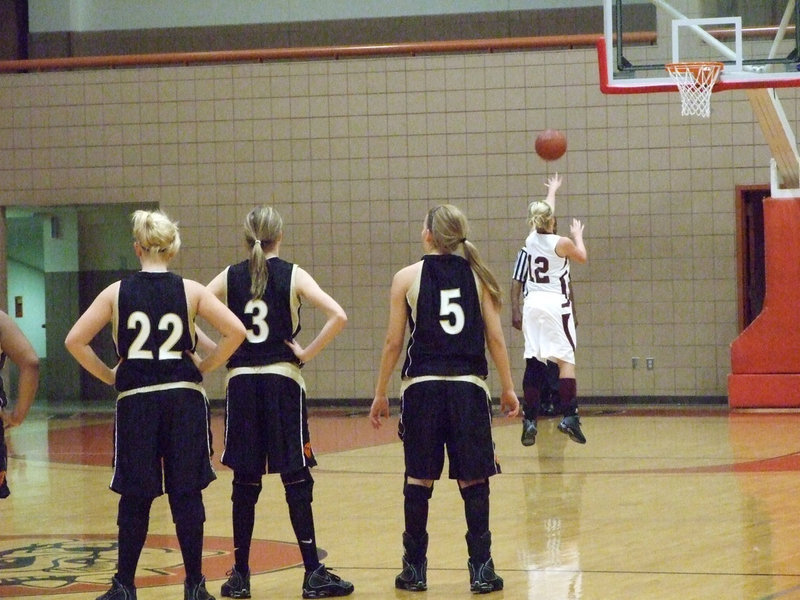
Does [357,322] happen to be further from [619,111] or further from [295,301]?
[295,301]

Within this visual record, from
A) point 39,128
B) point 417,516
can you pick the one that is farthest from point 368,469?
point 39,128

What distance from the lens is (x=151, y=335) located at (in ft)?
16.3

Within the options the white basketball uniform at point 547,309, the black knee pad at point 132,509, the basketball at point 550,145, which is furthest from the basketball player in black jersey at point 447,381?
the basketball at point 550,145

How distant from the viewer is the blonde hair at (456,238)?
17.8 feet

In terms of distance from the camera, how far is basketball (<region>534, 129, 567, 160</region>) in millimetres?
12570

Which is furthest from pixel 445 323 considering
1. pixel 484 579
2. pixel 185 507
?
pixel 185 507

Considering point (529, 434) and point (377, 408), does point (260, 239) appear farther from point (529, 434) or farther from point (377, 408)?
point (529, 434)

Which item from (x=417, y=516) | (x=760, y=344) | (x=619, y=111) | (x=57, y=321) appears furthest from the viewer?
(x=57, y=321)

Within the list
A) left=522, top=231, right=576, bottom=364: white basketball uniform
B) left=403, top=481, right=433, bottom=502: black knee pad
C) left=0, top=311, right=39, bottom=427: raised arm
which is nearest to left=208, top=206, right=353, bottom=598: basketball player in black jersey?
left=403, top=481, right=433, bottom=502: black knee pad

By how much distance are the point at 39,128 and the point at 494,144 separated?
5226mm

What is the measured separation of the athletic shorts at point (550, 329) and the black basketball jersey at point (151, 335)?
552 cm

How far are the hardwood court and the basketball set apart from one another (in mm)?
3007

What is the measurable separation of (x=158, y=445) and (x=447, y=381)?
4.02 feet

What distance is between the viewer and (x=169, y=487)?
195 inches
